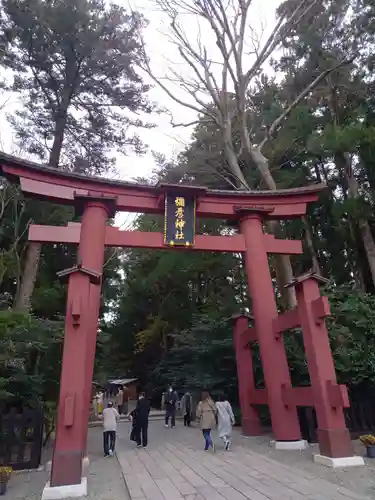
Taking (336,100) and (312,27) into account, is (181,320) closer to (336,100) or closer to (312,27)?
(336,100)

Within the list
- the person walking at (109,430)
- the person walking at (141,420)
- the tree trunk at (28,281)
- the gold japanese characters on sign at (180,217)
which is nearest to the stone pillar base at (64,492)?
the person walking at (109,430)

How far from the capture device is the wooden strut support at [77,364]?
6.26 meters

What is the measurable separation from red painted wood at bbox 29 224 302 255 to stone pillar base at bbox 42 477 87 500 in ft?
15.7

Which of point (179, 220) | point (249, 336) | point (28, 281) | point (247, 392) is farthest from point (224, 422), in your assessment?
point (28, 281)

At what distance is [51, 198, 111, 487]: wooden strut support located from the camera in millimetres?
6258

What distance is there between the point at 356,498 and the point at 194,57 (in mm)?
15974

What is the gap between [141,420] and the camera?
10250 millimetres

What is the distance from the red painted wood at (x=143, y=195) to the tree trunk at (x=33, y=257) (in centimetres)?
439

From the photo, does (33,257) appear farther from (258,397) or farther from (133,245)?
(258,397)

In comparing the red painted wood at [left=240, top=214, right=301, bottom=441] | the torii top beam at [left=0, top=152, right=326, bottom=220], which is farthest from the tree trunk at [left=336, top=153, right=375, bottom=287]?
the red painted wood at [left=240, top=214, right=301, bottom=441]

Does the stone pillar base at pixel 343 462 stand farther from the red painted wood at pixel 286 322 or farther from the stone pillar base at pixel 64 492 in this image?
the stone pillar base at pixel 64 492

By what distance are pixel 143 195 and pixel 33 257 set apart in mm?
5735

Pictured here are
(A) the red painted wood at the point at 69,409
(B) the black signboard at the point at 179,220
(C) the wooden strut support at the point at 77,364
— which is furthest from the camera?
(B) the black signboard at the point at 179,220

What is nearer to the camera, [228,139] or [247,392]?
[247,392]
